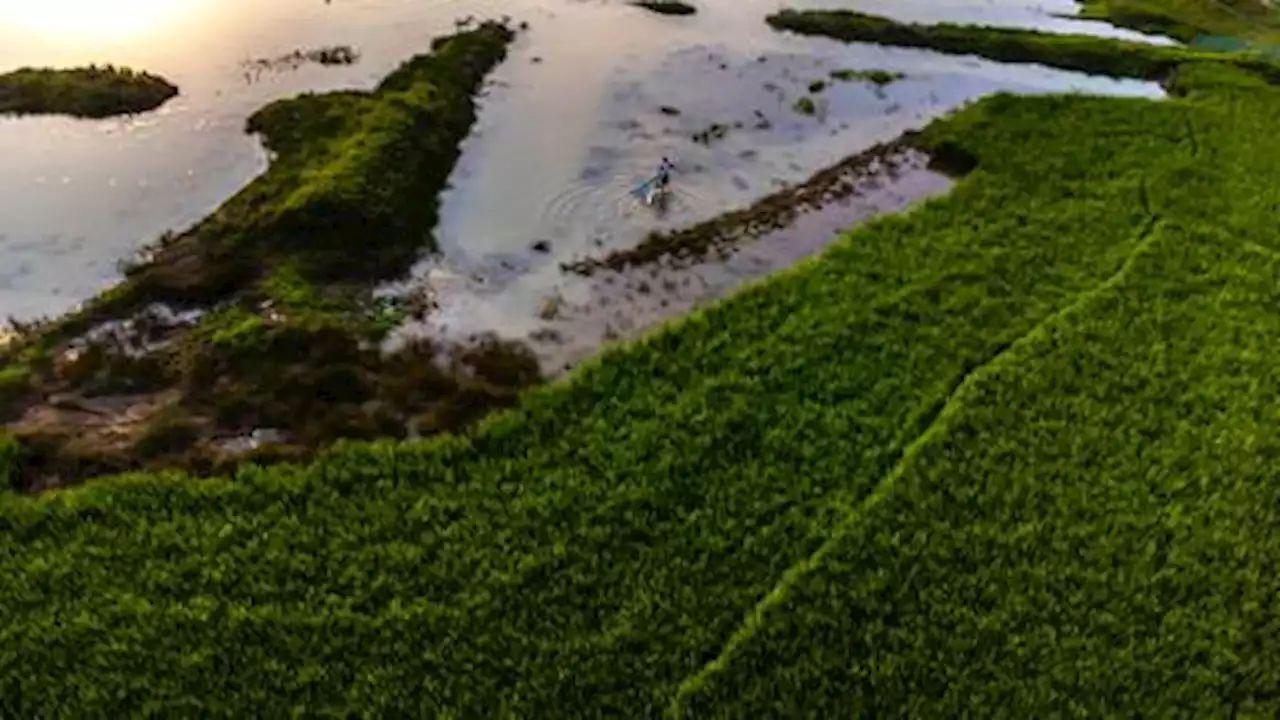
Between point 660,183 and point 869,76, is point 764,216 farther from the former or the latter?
point 869,76

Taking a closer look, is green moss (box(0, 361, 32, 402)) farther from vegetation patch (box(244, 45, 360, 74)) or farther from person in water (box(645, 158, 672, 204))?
person in water (box(645, 158, 672, 204))

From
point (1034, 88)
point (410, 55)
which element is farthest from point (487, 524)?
point (1034, 88)

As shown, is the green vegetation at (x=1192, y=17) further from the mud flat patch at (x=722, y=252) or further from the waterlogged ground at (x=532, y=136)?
the mud flat patch at (x=722, y=252)

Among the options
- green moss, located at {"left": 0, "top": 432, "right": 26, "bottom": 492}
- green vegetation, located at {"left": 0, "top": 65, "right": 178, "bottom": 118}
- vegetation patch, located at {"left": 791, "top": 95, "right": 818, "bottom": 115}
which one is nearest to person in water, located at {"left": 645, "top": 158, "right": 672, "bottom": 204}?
vegetation patch, located at {"left": 791, "top": 95, "right": 818, "bottom": 115}

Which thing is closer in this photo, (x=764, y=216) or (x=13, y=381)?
(x=13, y=381)

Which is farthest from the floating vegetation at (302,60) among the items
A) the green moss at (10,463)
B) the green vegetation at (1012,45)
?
the green moss at (10,463)

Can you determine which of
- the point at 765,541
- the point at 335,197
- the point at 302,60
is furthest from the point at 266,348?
the point at 302,60
